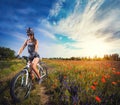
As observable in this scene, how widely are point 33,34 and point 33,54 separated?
89 cm

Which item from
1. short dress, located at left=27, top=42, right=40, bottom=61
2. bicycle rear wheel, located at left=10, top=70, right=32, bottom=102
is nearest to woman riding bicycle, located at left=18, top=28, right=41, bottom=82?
short dress, located at left=27, top=42, right=40, bottom=61

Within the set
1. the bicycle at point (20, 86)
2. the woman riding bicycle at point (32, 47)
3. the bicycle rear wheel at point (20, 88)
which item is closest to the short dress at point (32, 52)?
the woman riding bicycle at point (32, 47)

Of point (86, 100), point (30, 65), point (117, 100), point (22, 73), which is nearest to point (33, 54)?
point (30, 65)

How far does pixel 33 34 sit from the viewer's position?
20.3 ft

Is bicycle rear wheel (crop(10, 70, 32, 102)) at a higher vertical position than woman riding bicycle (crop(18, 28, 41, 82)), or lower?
lower

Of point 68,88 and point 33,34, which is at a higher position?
point 33,34

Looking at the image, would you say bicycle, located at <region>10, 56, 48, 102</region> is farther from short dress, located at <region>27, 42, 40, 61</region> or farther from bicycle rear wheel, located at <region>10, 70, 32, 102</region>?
short dress, located at <region>27, 42, 40, 61</region>

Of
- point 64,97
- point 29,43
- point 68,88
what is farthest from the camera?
point 29,43

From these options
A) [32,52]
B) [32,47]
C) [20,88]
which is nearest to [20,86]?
[20,88]

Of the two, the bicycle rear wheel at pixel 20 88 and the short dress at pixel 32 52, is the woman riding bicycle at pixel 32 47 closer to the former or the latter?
the short dress at pixel 32 52

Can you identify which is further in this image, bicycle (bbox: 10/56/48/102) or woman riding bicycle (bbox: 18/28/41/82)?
woman riding bicycle (bbox: 18/28/41/82)

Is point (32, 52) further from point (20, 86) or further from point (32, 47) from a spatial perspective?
point (20, 86)

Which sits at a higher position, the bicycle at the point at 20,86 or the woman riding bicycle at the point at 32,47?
the woman riding bicycle at the point at 32,47

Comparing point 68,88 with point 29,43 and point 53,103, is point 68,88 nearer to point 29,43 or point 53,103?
point 53,103
